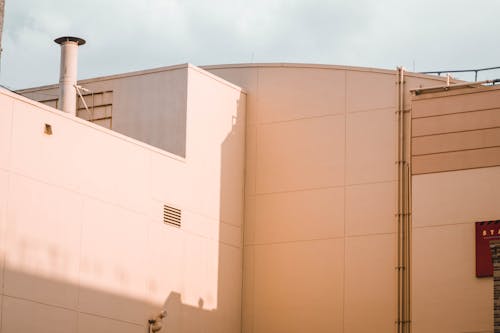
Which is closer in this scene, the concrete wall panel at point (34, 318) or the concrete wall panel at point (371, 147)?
the concrete wall panel at point (34, 318)

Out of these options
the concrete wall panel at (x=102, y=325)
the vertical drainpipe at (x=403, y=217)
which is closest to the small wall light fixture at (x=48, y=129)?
the concrete wall panel at (x=102, y=325)

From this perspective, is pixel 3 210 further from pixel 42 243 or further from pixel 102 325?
pixel 102 325

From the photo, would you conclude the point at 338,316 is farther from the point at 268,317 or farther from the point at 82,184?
the point at 82,184

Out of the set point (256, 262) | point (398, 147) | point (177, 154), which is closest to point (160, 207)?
point (177, 154)

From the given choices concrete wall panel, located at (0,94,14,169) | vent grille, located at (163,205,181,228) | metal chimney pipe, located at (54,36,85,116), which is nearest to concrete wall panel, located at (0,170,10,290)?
concrete wall panel, located at (0,94,14,169)

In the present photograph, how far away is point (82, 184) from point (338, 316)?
9.44m

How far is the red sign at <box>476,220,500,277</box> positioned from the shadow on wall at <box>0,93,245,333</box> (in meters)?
8.04

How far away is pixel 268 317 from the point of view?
1578 inches

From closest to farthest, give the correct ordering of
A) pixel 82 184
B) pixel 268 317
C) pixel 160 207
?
pixel 82 184
pixel 160 207
pixel 268 317

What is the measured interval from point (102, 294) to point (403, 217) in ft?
32.0

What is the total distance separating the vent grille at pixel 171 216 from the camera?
37.4m

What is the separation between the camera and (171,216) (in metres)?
37.7

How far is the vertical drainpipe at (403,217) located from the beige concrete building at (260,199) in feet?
0.14

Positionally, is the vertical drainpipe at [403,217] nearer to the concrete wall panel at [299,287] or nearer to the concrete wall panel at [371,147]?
the concrete wall panel at [371,147]
